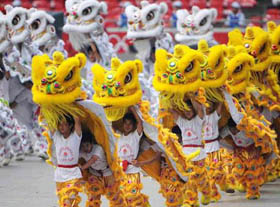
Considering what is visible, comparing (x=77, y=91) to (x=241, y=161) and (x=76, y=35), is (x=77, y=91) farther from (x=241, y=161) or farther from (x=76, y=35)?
(x=76, y=35)

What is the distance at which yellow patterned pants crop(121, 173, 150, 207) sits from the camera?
39.5 feet

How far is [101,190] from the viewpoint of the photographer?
11867 millimetres

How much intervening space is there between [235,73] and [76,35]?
6.25 metres

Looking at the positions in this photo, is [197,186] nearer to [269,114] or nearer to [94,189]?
[94,189]

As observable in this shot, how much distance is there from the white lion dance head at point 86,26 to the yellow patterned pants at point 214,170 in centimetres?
644

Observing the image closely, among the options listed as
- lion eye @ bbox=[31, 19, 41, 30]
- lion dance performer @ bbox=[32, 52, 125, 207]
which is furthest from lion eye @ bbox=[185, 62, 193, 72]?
lion eye @ bbox=[31, 19, 41, 30]

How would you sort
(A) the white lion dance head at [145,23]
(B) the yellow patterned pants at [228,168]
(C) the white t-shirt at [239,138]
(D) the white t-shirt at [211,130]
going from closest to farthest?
1. (D) the white t-shirt at [211,130]
2. (C) the white t-shirt at [239,138]
3. (B) the yellow patterned pants at [228,168]
4. (A) the white lion dance head at [145,23]

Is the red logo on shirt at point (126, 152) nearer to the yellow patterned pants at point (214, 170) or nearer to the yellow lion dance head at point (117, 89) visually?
the yellow lion dance head at point (117, 89)

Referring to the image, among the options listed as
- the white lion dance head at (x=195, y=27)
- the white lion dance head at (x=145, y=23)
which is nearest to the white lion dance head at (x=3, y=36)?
the white lion dance head at (x=145, y=23)

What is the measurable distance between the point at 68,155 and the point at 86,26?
836 centimetres

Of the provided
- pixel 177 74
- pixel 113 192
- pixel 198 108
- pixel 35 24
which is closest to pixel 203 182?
pixel 198 108

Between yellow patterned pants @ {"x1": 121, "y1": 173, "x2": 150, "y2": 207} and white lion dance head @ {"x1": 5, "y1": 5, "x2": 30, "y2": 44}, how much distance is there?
5821mm

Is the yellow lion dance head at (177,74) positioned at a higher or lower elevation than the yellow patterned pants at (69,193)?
higher

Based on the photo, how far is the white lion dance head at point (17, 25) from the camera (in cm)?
1738
